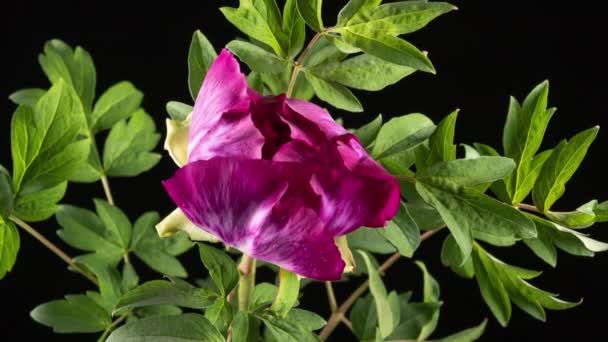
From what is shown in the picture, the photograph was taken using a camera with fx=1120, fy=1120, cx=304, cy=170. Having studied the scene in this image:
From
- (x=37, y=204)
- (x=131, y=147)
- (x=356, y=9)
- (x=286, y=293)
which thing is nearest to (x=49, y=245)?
(x=37, y=204)

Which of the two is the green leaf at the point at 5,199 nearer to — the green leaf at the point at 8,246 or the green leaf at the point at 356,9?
the green leaf at the point at 8,246

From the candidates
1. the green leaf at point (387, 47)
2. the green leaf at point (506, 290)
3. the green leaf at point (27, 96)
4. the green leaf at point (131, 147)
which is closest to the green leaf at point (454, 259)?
the green leaf at point (506, 290)

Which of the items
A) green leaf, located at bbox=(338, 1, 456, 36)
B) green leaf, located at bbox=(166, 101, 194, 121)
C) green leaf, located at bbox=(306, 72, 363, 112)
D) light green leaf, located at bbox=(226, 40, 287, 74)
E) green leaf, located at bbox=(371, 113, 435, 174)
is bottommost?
green leaf, located at bbox=(371, 113, 435, 174)

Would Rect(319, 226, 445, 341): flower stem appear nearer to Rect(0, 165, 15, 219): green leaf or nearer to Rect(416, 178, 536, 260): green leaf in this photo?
Rect(416, 178, 536, 260): green leaf

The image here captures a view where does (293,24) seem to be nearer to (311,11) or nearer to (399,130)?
(311,11)

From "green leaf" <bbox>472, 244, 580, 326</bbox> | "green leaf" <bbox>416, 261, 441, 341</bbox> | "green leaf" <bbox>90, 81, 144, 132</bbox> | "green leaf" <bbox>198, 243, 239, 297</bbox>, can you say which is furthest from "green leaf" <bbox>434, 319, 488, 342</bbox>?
"green leaf" <bbox>90, 81, 144, 132</bbox>

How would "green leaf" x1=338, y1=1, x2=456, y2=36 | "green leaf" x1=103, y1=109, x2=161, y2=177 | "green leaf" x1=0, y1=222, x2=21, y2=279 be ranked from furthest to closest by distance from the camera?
1. "green leaf" x1=103, y1=109, x2=161, y2=177
2. "green leaf" x1=0, y1=222, x2=21, y2=279
3. "green leaf" x1=338, y1=1, x2=456, y2=36

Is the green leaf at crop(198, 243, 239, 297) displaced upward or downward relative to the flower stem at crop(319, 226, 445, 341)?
upward
